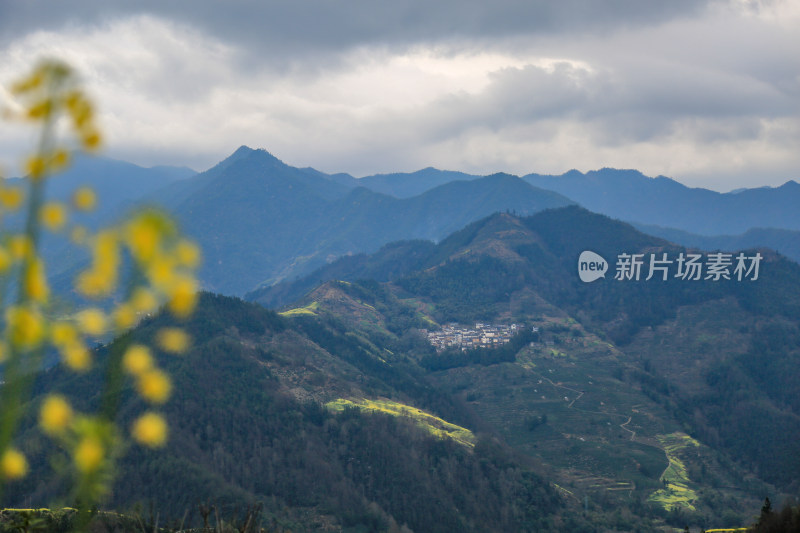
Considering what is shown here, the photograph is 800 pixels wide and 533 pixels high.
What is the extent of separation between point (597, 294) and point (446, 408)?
285 feet

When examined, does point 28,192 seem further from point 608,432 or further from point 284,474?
point 608,432

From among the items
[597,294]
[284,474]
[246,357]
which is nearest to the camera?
[284,474]

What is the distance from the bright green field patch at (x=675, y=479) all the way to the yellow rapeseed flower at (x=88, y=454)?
7388 centimetres

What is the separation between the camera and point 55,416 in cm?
280

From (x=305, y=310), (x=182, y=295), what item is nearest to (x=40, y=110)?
(x=182, y=295)

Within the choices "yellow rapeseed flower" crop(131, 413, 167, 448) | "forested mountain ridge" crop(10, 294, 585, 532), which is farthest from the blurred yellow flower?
"forested mountain ridge" crop(10, 294, 585, 532)

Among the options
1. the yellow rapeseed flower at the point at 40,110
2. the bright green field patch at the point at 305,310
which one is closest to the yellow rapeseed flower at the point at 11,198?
the yellow rapeseed flower at the point at 40,110

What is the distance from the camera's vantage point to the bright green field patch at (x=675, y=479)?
67438 mm

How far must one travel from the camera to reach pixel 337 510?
46344 millimetres

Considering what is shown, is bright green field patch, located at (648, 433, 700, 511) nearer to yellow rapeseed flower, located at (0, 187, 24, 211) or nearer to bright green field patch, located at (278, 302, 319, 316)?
bright green field patch, located at (278, 302, 319, 316)

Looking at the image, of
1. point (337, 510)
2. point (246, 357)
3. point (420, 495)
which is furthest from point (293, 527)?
point (246, 357)

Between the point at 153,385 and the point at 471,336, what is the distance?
439 feet

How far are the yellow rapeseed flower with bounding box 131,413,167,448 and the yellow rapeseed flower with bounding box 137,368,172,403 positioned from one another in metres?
0.10

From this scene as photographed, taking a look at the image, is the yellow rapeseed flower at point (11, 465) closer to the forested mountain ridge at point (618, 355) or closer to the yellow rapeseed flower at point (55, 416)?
the yellow rapeseed flower at point (55, 416)
